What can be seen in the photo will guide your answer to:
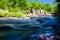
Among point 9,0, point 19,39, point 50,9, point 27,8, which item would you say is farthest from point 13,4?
point 19,39

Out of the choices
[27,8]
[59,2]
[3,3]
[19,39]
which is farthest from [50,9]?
[19,39]

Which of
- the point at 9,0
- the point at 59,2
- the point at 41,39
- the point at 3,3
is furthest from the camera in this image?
the point at 9,0

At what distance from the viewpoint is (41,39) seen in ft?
24.3

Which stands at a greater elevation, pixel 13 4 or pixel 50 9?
pixel 13 4

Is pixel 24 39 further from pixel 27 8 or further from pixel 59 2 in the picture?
pixel 27 8

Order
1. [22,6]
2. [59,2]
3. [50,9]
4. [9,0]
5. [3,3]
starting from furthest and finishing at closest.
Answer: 1. [50,9]
2. [22,6]
3. [9,0]
4. [3,3]
5. [59,2]

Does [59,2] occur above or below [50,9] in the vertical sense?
above

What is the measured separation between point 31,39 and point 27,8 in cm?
5118

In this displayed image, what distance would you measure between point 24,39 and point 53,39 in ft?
4.38

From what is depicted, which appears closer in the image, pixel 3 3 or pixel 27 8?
pixel 3 3

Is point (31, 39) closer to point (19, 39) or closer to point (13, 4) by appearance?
point (19, 39)

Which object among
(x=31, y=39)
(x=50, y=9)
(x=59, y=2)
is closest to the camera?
(x=31, y=39)

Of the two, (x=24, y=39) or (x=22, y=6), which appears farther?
(x=22, y=6)

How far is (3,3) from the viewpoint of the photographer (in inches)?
1805
